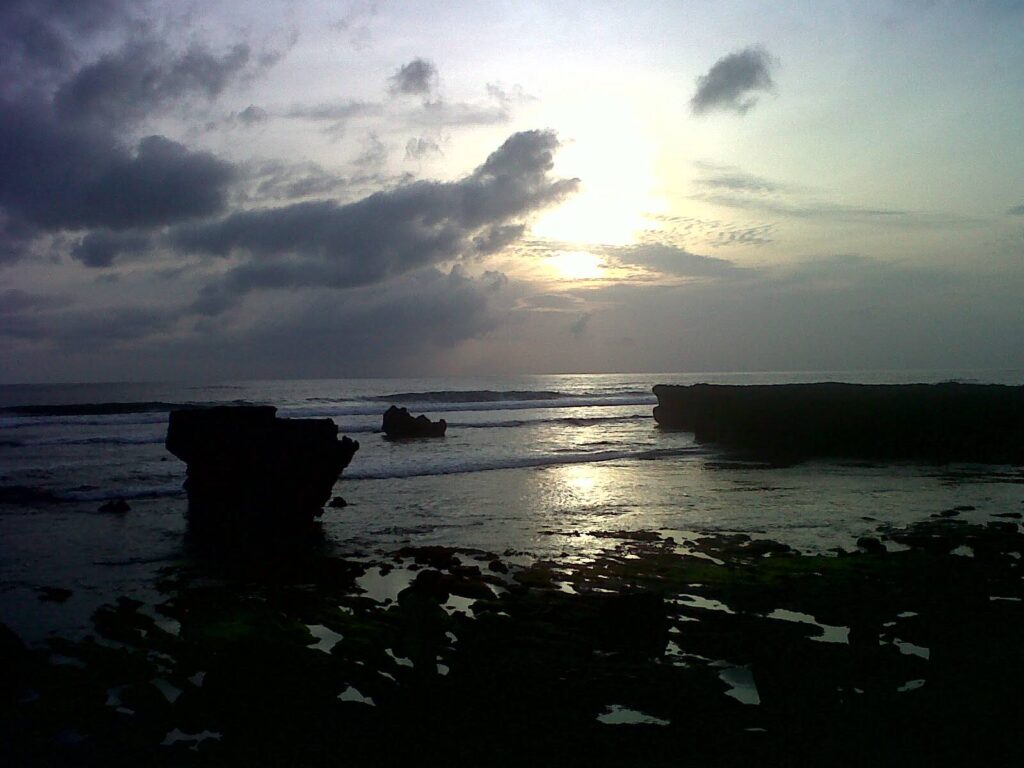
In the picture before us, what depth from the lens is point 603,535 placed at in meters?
21.0

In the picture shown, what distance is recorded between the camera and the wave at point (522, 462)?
35.9 meters

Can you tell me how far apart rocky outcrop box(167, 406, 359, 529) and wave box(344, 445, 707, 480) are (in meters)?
11.0

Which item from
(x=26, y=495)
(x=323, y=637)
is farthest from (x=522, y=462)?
(x=323, y=637)

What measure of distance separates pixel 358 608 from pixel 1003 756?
33.0 ft

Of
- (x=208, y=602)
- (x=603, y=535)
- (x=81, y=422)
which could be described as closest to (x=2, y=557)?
(x=208, y=602)

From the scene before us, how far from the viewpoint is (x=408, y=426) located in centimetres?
5747

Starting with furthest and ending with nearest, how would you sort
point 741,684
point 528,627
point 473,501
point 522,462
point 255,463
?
point 522,462
point 473,501
point 255,463
point 528,627
point 741,684

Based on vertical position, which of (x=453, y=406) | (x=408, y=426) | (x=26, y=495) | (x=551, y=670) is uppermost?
(x=453, y=406)

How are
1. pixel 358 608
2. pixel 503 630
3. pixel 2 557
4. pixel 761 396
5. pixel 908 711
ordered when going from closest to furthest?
pixel 908 711, pixel 503 630, pixel 358 608, pixel 2 557, pixel 761 396

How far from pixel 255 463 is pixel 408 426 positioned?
113 feet

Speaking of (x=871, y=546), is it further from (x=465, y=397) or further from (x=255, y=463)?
(x=465, y=397)

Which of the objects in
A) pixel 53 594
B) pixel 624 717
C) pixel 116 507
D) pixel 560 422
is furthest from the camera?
pixel 560 422

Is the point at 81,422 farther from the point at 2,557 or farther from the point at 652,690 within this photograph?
the point at 652,690

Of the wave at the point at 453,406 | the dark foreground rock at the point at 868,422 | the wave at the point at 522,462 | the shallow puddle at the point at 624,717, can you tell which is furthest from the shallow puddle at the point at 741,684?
the wave at the point at 453,406
